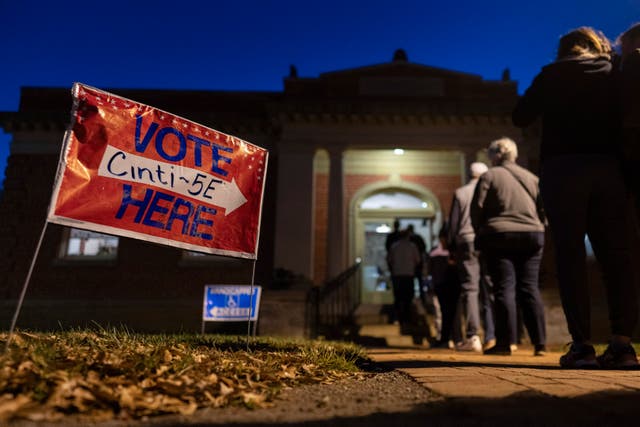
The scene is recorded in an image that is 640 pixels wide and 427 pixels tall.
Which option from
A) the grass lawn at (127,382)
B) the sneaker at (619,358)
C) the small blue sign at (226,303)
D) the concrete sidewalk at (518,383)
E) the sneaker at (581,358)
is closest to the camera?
the grass lawn at (127,382)

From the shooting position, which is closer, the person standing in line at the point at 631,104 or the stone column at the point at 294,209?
the person standing in line at the point at 631,104

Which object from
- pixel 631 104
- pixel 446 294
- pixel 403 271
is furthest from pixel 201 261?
pixel 631 104

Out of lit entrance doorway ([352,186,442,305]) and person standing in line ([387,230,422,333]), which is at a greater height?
lit entrance doorway ([352,186,442,305])

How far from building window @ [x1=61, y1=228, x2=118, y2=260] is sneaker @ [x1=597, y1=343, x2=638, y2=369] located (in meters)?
12.7

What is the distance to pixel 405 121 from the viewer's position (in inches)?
497

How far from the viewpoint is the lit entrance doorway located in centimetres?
1405

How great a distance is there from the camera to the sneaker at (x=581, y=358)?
2.64 m

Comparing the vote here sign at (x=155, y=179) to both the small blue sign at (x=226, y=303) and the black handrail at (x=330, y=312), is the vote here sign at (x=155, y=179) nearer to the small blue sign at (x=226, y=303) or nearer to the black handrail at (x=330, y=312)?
the small blue sign at (x=226, y=303)

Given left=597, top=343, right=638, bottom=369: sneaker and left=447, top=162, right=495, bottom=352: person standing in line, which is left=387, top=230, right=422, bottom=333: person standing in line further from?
left=597, top=343, right=638, bottom=369: sneaker

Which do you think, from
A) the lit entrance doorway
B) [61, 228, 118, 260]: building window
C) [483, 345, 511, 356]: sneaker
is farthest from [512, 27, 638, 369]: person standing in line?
[61, 228, 118, 260]: building window

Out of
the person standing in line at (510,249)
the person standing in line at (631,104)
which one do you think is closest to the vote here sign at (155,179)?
the person standing in line at (510,249)

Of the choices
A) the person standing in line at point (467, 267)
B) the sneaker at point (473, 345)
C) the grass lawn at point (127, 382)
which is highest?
the person standing in line at point (467, 267)

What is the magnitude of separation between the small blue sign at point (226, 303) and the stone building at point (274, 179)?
409cm

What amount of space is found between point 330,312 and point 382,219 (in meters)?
5.08
